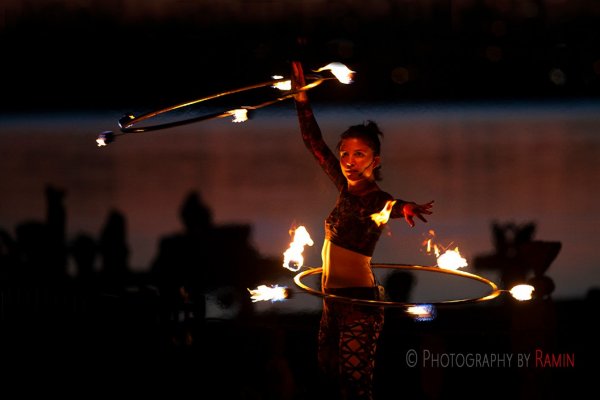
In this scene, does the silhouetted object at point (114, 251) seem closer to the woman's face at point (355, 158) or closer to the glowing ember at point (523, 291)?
the woman's face at point (355, 158)

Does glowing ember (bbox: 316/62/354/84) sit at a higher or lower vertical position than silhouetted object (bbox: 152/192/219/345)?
higher

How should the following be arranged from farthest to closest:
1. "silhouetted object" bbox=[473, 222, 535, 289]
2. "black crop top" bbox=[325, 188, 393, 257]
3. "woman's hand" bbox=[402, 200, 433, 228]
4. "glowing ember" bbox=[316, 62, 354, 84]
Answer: "silhouetted object" bbox=[473, 222, 535, 289] < "glowing ember" bbox=[316, 62, 354, 84] < "black crop top" bbox=[325, 188, 393, 257] < "woman's hand" bbox=[402, 200, 433, 228]

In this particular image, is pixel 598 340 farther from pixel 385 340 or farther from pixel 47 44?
pixel 47 44

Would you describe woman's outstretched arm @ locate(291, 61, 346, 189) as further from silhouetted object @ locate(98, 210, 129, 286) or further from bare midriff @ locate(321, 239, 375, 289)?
silhouetted object @ locate(98, 210, 129, 286)

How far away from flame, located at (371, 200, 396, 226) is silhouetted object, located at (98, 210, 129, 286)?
125 inches

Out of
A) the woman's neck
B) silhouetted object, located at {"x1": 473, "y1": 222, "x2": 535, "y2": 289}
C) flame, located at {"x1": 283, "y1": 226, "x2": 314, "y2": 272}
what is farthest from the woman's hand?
silhouetted object, located at {"x1": 473, "y1": 222, "x2": 535, "y2": 289}

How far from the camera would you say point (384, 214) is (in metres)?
3.76

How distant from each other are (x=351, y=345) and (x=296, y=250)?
743 millimetres

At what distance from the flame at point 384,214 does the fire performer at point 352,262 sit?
0.8 inches

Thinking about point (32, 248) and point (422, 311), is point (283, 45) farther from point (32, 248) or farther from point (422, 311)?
point (422, 311)

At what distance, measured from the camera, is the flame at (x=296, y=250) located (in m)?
4.14

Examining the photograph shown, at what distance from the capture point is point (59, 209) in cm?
718

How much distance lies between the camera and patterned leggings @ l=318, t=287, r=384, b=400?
370cm

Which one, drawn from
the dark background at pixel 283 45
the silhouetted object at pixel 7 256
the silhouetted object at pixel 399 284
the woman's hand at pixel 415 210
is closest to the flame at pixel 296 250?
the woman's hand at pixel 415 210
